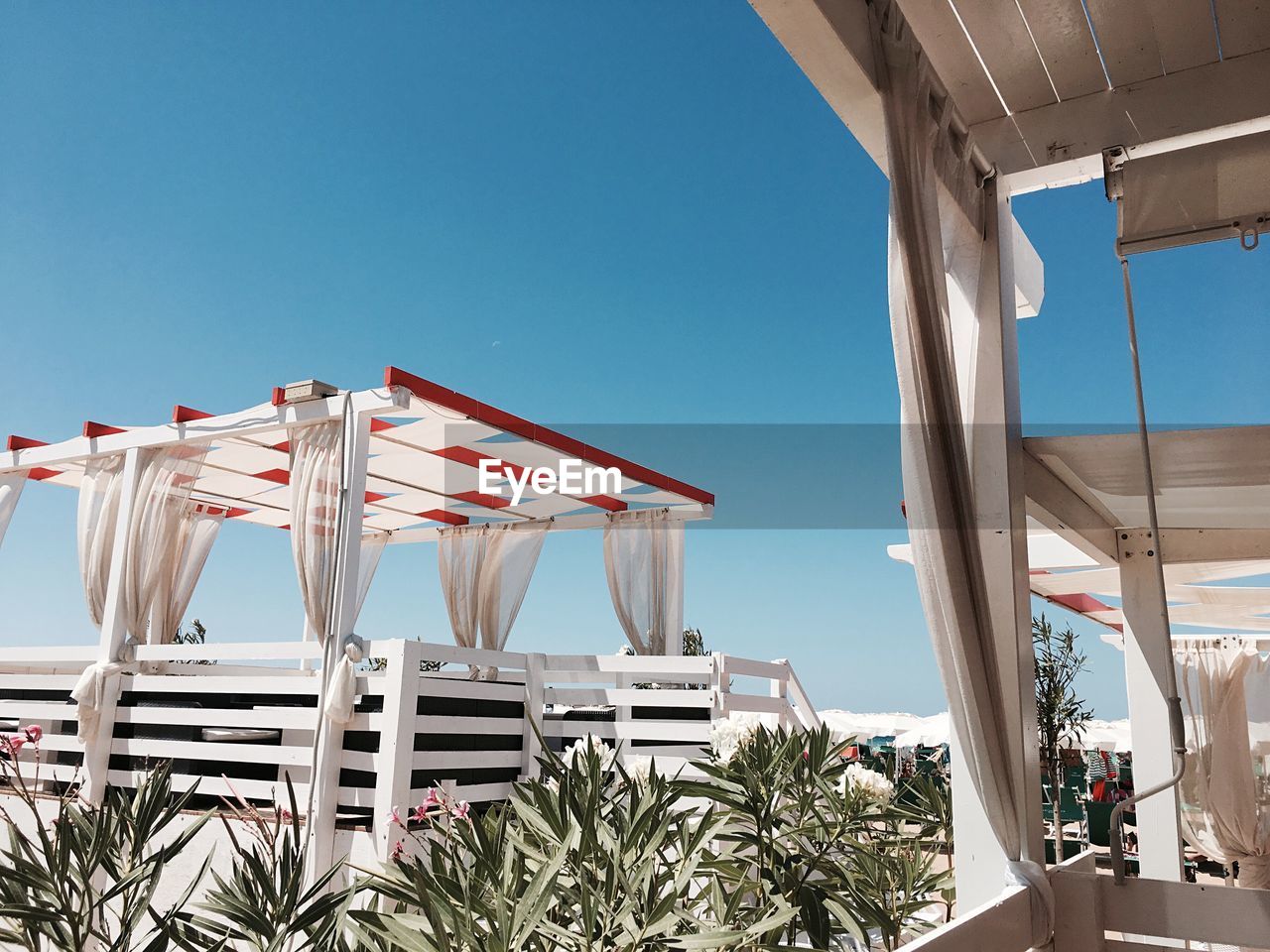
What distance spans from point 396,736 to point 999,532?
3861mm

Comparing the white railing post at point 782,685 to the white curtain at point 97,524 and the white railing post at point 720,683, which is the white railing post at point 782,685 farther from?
the white curtain at point 97,524

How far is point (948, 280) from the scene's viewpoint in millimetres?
2148

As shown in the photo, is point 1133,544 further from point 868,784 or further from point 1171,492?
point 868,784

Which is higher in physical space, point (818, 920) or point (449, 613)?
point (449, 613)

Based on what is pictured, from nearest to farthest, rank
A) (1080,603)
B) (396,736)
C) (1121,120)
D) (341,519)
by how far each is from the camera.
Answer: (1121,120) → (396,736) → (341,519) → (1080,603)

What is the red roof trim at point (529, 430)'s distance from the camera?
5.32m

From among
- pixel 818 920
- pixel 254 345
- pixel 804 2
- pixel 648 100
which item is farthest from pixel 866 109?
pixel 254 345

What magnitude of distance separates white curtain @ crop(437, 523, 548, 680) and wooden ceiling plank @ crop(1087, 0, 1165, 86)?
682 centimetres

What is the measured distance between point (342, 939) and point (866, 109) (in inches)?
65.9

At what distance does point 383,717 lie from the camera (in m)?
4.90

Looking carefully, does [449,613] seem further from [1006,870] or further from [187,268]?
[187,268]

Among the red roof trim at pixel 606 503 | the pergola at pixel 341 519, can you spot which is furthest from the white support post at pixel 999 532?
the red roof trim at pixel 606 503

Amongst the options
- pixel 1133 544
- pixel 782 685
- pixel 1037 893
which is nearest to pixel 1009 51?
pixel 1133 544

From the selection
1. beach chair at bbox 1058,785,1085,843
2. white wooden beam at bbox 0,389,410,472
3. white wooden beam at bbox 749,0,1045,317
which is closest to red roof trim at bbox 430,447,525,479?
white wooden beam at bbox 0,389,410,472
